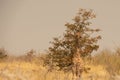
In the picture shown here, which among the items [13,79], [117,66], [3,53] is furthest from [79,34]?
[3,53]

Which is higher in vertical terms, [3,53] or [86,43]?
[3,53]

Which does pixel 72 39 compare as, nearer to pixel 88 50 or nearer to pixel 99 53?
pixel 88 50

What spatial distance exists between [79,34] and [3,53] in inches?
498

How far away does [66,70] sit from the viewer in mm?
12555

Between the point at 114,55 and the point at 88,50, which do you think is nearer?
the point at 88,50

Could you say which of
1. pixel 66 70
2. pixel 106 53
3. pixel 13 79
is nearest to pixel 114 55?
pixel 106 53

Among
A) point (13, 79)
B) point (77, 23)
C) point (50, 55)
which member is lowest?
point (13, 79)

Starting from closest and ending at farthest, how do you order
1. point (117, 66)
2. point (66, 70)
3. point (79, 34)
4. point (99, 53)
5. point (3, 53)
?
point (79, 34)
point (66, 70)
point (117, 66)
point (99, 53)
point (3, 53)

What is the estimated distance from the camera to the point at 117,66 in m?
15.3

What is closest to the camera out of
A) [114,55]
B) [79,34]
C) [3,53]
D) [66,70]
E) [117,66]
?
[79,34]

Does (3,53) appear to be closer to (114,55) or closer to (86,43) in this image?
(114,55)

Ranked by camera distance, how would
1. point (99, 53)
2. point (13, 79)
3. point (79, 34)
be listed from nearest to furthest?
point (13, 79)
point (79, 34)
point (99, 53)

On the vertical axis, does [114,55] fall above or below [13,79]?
above

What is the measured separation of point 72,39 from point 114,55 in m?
5.86
